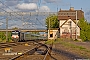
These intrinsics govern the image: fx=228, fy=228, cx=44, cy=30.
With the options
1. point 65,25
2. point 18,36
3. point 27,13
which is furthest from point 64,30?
point 18,36

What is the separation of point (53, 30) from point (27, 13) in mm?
22185

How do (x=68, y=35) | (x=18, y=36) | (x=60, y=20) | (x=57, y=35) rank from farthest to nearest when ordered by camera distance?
1. (x=60, y=20)
2. (x=57, y=35)
3. (x=68, y=35)
4. (x=18, y=36)

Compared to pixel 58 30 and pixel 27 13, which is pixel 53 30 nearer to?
pixel 58 30

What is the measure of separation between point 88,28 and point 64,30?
39.4 feet

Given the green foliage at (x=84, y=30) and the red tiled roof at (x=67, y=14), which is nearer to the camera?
the red tiled roof at (x=67, y=14)

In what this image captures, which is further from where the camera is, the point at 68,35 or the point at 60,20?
the point at 60,20

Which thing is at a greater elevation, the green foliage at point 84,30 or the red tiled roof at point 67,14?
Result: the red tiled roof at point 67,14

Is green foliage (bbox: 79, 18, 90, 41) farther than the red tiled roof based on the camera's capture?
Yes

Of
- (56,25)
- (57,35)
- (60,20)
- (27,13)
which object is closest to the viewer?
(27,13)

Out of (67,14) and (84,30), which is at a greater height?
(67,14)

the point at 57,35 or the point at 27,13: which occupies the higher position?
the point at 27,13

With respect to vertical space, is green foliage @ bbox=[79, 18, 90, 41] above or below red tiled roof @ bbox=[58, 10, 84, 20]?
below

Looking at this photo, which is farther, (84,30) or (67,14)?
(84,30)

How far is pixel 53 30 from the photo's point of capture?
85.8m
